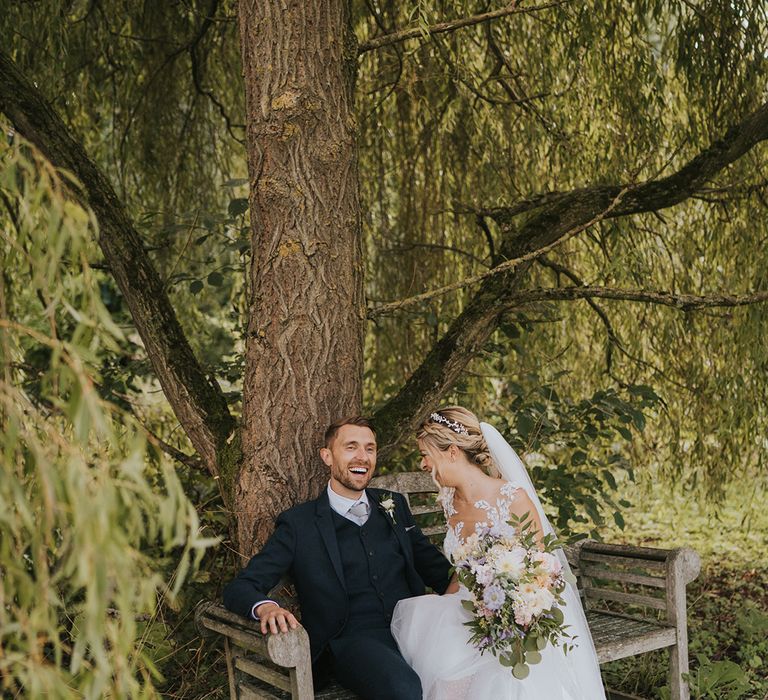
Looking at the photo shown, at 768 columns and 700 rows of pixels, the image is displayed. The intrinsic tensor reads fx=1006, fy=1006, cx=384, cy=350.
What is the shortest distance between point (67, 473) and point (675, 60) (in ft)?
12.7

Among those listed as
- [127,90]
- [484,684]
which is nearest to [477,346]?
[484,684]

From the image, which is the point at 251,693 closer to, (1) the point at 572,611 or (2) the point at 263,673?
(2) the point at 263,673

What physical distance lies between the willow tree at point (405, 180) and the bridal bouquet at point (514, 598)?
779 millimetres

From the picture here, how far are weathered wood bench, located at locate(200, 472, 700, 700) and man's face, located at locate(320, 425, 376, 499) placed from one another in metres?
0.58

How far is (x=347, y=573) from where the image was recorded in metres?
3.56

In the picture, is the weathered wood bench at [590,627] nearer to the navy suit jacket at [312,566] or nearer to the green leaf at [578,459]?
the navy suit jacket at [312,566]

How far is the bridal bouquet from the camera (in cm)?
304

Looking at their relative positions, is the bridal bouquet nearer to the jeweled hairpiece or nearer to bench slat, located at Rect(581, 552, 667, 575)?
the jeweled hairpiece

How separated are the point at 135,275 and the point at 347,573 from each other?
1356mm

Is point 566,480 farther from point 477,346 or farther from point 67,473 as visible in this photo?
point 67,473

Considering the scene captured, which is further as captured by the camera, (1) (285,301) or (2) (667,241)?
(2) (667,241)

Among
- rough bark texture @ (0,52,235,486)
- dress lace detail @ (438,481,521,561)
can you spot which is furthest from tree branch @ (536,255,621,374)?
rough bark texture @ (0,52,235,486)

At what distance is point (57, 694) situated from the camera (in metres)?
1.51

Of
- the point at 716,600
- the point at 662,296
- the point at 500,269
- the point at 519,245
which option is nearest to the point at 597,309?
the point at 519,245
